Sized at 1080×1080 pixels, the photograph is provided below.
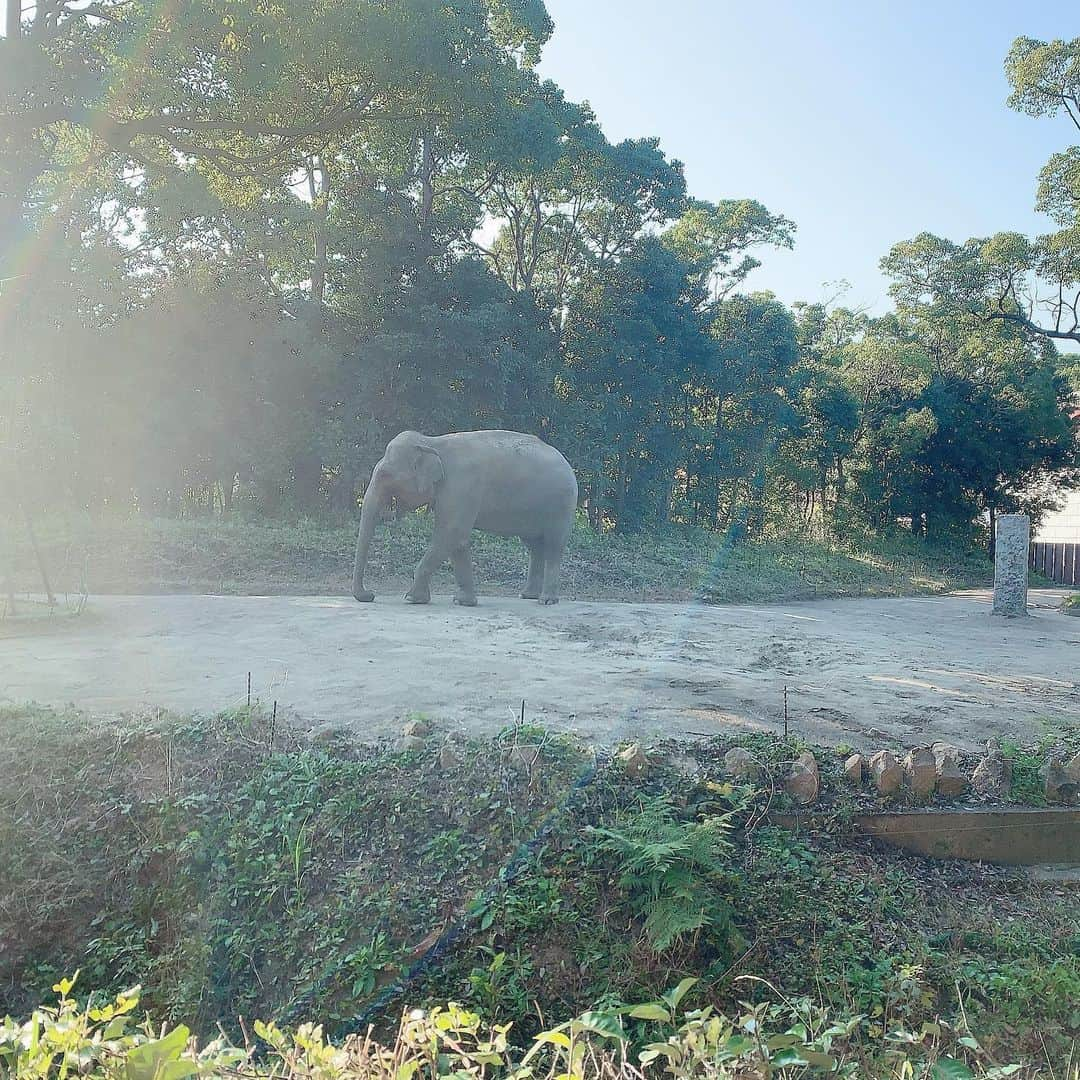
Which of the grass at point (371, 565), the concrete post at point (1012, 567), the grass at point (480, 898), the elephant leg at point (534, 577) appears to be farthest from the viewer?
the grass at point (371, 565)

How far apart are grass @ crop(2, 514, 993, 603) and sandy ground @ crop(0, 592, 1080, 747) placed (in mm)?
2801

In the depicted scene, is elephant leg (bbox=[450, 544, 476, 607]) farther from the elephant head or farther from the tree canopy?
the tree canopy

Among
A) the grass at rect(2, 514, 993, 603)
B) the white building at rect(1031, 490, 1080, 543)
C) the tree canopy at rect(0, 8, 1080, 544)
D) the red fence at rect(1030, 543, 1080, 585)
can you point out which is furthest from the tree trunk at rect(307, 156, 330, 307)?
the white building at rect(1031, 490, 1080, 543)

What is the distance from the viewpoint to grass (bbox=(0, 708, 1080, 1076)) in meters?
3.33

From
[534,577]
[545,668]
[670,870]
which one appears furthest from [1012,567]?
[670,870]

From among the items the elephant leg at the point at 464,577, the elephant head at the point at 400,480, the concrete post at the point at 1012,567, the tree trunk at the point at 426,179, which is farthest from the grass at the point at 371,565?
the tree trunk at the point at 426,179

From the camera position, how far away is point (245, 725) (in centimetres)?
474

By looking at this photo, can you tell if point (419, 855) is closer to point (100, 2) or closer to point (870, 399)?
point (100, 2)

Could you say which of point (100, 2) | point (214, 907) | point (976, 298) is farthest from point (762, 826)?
point (976, 298)

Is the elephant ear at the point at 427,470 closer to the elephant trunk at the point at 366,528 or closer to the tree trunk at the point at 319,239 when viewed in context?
the elephant trunk at the point at 366,528

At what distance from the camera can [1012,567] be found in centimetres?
1198

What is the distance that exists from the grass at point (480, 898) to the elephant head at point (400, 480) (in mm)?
5375

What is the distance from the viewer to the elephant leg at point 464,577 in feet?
32.6

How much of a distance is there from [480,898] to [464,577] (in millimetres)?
6560
